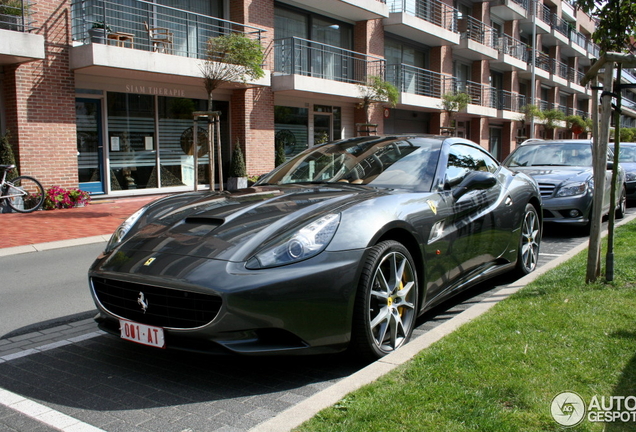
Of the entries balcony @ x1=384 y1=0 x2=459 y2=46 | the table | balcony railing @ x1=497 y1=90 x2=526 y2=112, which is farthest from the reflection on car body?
balcony railing @ x1=497 y1=90 x2=526 y2=112

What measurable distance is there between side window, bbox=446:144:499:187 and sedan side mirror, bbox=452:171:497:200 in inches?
3.0

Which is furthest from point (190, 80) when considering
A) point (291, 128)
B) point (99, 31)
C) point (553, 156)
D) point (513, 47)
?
point (513, 47)

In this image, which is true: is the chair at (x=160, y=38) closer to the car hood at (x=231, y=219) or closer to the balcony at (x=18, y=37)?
the balcony at (x=18, y=37)

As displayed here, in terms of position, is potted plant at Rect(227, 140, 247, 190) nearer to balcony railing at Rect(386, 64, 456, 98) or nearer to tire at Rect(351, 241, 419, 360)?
balcony railing at Rect(386, 64, 456, 98)

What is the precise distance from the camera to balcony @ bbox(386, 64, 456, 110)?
24.9 metres

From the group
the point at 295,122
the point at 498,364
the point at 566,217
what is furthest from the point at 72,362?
the point at 295,122

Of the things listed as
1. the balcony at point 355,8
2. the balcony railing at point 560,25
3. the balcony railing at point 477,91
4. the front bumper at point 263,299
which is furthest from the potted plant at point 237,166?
the balcony railing at point 560,25

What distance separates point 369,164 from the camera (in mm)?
4816

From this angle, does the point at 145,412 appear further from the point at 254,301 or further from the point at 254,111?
the point at 254,111

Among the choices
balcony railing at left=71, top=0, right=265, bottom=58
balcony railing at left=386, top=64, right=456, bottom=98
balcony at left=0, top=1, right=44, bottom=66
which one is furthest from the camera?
balcony railing at left=386, top=64, right=456, bottom=98

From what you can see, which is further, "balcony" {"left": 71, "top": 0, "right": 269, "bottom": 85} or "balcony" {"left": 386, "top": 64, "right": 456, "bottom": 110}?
"balcony" {"left": 386, "top": 64, "right": 456, "bottom": 110}

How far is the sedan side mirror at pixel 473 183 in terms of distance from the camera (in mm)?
4703

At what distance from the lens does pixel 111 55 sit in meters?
13.8

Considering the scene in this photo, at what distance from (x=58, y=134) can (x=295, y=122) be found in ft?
29.8
